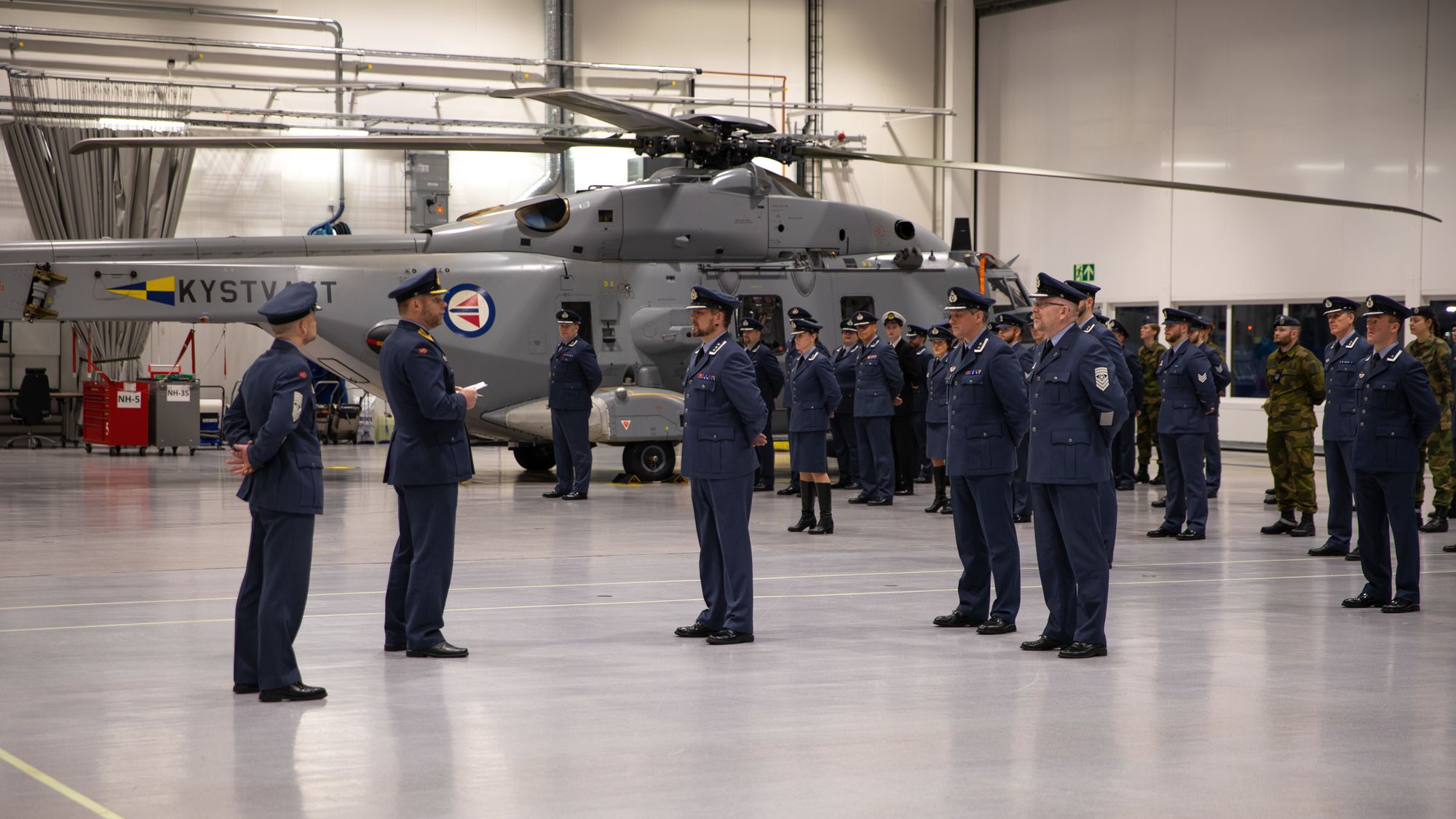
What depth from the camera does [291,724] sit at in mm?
4547

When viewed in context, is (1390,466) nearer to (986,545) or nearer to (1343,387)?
(1343,387)

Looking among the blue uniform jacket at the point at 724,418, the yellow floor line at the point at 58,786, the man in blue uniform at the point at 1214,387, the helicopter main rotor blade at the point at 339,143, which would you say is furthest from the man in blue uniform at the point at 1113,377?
the helicopter main rotor blade at the point at 339,143

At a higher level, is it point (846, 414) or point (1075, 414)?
point (1075, 414)

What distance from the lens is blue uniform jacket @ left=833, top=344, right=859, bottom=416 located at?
12.8 m

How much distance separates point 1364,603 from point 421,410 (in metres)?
4.78

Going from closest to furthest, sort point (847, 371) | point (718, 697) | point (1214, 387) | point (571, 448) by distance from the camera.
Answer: point (718, 697), point (1214, 387), point (571, 448), point (847, 371)

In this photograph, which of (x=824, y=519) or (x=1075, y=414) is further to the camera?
(x=824, y=519)

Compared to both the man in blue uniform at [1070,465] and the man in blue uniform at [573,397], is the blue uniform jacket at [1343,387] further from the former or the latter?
the man in blue uniform at [573,397]

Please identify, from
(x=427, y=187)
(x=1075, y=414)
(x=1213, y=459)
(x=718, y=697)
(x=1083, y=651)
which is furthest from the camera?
(x=427, y=187)

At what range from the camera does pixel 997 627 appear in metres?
6.30

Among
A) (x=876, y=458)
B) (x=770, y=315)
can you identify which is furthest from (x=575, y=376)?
(x=876, y=458)

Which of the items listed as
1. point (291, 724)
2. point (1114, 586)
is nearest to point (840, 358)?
point (1114, 586)

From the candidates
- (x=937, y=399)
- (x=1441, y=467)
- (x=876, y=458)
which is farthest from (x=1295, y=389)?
(x=876, y=458)

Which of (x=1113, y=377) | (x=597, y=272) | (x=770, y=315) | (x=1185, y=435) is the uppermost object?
(x=597, y=272)
